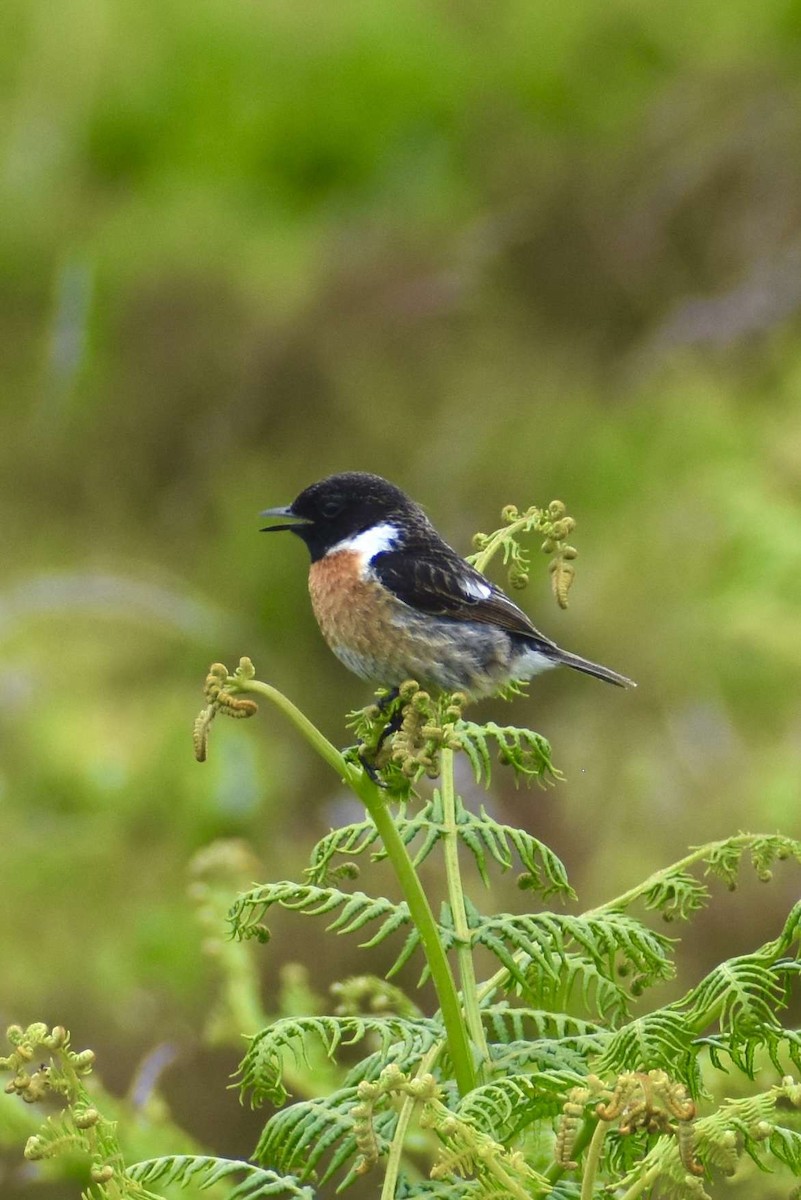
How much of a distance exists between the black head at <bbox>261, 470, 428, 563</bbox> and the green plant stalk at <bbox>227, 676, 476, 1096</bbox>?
1.22 metres

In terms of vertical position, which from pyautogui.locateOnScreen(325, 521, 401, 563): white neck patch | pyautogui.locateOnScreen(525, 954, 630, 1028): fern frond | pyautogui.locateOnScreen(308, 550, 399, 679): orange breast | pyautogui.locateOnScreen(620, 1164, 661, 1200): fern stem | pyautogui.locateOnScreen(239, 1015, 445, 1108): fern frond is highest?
pyautogui.locateOnScreen(325, 521, 401, 563): white neck patch

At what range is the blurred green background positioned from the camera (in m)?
6.29

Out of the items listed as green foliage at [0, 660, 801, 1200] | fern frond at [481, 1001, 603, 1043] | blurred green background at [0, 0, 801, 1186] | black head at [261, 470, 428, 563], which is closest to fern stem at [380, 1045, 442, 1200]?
green foliage at [0, 660, 801, 1200]

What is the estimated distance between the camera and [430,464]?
716 cm

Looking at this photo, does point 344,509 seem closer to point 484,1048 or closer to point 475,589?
point 475,589

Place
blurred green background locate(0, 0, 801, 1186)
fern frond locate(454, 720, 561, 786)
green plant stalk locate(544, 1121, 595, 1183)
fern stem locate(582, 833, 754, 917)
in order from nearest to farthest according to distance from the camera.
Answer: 1. green plant stalk locate(544, 1121, 595, 1183)
2. fern stem locate(582, 833, 754, 917)
3. fern frond locate(454, 720, 561, 786)
4. blurred green background locate(0, 0, 801, 1186)

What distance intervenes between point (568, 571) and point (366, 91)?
6422 mm

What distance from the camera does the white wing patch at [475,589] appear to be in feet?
8.38

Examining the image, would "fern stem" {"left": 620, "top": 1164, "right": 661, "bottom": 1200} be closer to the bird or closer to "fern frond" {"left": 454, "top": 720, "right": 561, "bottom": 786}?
"fern frond" {"left": 454, "top": 720, "right": 561, "bottom": 786}

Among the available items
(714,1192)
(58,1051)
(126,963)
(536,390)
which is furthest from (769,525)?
(58,1051)

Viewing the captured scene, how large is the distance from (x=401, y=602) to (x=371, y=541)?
0.14 m

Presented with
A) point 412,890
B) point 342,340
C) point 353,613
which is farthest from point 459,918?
point 342,340

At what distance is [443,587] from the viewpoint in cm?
256

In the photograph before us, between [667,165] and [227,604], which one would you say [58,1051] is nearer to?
[227,604]
